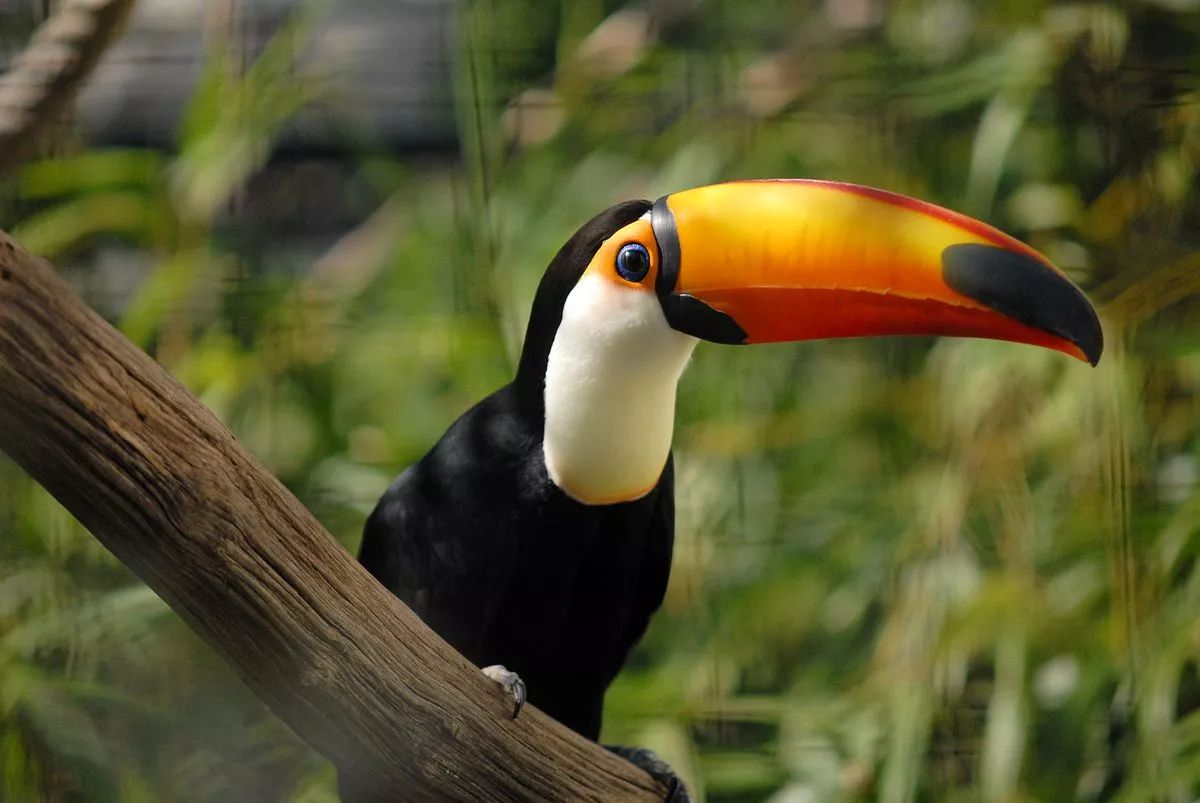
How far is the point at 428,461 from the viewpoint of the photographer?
1338 millimetres

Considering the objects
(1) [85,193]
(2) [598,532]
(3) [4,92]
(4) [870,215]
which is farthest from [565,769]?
(1) [85,193]

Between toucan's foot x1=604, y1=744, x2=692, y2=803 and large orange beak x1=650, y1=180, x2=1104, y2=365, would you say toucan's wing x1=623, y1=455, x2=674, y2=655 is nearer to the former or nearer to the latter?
toucan's foot x1=604, y1=744, x2=692, y2=803

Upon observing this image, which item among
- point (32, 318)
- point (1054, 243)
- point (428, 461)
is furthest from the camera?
point (1054, 243)

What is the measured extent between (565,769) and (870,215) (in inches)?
21.0

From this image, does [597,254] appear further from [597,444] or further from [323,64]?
[323,64]

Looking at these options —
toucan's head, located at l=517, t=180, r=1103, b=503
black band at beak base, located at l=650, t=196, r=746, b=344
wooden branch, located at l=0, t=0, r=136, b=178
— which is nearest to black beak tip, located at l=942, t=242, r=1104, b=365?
toucan's head, located at l=517, t=180, r=1103, b=503

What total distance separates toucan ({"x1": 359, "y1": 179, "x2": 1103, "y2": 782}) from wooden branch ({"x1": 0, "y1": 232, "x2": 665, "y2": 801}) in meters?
0.07

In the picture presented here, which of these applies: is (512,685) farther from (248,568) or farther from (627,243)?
(627,243)

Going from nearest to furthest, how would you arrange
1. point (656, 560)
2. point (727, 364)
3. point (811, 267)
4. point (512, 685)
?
point (512, 685) < point (811, 267) < point (656, 560) < point (727, 364)

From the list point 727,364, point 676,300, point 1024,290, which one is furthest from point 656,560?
point 727,364

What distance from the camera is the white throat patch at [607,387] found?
1.20 m

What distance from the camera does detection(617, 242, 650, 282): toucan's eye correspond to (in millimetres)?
1186

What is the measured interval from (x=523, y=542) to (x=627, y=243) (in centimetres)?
30

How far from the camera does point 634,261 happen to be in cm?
119
